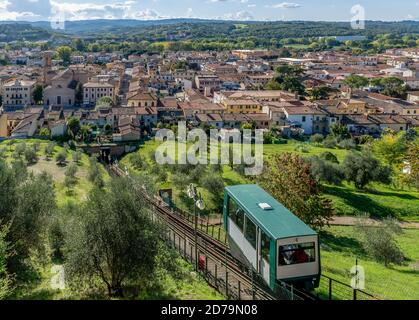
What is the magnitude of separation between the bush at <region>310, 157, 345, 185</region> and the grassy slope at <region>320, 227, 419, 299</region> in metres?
7.46

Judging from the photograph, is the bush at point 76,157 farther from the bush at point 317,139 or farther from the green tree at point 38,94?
the green tree at point 38,94

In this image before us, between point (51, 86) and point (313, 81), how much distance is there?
5188cm

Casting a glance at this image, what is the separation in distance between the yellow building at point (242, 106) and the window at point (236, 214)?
5107 cm

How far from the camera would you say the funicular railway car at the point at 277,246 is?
13031 mm

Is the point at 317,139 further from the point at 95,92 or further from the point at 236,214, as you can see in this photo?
the point at 236,214

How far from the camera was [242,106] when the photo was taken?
6869 centimetres

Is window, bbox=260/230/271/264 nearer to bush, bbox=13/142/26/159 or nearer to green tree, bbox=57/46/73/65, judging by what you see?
bush, bbox=13/142/26/159

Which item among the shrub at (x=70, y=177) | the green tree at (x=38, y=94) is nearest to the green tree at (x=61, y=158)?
the shrub at (x=70, y=177)

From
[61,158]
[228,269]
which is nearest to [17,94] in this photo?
[61,158]

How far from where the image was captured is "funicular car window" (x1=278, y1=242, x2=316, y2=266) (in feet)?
42.7

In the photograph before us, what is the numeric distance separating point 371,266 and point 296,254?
30.1 feet

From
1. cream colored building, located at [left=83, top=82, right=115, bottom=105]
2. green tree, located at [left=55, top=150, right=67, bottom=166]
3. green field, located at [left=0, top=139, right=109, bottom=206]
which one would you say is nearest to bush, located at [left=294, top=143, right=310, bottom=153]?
green field, located at [left=0, top=139, right=109, bottom=206]
